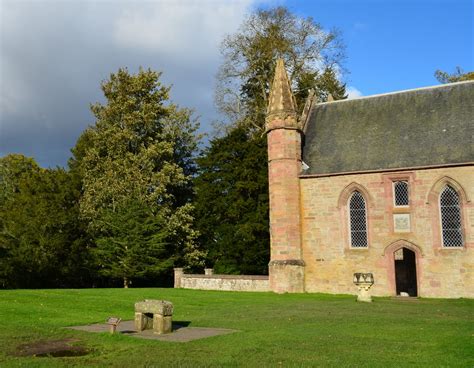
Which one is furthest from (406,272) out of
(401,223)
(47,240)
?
(47,240)

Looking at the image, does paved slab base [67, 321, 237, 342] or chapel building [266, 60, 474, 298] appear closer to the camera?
paved slab base [67, 321, 237, 342]

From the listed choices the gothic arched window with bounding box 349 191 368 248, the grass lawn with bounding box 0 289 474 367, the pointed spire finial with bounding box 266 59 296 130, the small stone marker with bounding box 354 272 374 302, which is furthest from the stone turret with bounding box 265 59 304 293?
the grass lawn with bounding box 0 289 474 367

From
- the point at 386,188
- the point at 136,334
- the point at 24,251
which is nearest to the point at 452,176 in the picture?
the point at 386,188

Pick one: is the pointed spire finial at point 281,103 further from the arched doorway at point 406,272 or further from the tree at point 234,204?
the arched doorway at point 406,272

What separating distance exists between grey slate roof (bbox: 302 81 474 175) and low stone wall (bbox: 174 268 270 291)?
22.5 ft

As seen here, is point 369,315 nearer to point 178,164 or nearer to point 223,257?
point 223,257

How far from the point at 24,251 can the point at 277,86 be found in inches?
774

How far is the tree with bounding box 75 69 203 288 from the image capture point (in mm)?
36094

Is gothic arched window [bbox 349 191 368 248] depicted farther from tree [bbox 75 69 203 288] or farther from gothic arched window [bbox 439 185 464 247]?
tree [bbox 75 69 203 288]

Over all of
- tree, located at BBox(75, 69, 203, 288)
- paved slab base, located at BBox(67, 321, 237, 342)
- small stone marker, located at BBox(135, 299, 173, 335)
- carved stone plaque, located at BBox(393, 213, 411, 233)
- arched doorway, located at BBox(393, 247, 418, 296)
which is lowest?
paved slab base, located at BBox(67, 321, 237, 342)

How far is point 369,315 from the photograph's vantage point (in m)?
16.1

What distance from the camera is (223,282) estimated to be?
28953mm

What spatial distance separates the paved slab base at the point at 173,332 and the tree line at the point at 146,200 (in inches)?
766

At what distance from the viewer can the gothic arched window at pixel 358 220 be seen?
90.3 feet
